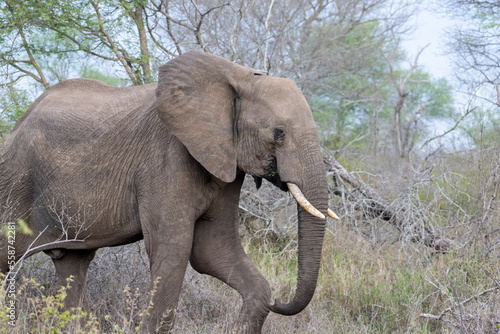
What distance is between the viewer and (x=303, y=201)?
3559 millimetres

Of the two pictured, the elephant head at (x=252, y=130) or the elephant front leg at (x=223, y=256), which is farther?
the elephant front leg at (x=223, y=256)

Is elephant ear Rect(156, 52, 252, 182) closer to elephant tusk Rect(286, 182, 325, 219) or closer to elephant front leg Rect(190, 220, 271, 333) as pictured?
elephant tusk Rect(286, 182, 325, 219)

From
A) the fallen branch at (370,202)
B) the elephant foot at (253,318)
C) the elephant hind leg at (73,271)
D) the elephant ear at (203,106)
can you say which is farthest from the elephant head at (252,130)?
the fallen branch at (370,202)

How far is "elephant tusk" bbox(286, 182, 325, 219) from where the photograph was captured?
356 centimetres

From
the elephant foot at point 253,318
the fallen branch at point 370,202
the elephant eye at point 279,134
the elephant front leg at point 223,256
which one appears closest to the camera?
the elephant eye at point 279,134

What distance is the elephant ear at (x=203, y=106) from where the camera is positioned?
3744 millimetres

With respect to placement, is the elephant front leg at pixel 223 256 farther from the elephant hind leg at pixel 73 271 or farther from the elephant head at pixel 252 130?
the elephant hind leg at pixel 73 271

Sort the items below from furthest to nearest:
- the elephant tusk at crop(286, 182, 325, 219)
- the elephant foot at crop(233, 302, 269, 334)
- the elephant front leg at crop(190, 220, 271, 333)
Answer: the elephant front leg at crop(190, 220, 271, 333)
the elephant foot at crop(233, 302, 269, 334)
the elephant tusk at crop(286, 182, 325, 219)

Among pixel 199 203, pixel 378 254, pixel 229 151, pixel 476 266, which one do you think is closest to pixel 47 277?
pixel 199 203

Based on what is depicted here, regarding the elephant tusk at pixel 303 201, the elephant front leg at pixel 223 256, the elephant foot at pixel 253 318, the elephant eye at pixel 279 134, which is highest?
the elephant eye at pixel 279 134

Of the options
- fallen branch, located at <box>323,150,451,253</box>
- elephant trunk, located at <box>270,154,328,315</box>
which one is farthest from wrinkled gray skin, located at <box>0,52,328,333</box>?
fallen branch, located at <box>323,150,451,253</box>

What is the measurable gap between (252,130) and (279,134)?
19cm

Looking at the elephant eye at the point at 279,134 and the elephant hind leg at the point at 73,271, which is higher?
the elephant eye at the point at 279,134

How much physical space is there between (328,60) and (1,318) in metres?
13.6
